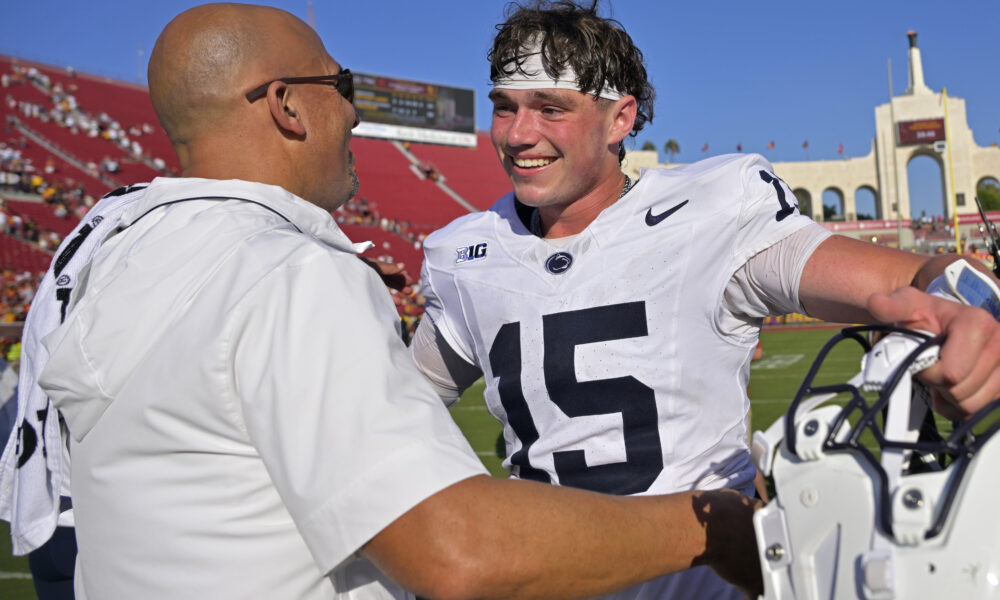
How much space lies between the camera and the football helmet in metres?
0.92

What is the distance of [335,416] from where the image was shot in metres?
1.07

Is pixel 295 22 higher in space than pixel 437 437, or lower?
higher

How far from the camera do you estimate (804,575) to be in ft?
3.34

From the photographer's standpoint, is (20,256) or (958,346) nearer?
(958,346)

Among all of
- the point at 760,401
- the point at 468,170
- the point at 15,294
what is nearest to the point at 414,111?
the point at 468,170

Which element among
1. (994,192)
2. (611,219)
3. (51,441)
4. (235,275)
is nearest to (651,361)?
(611,219)

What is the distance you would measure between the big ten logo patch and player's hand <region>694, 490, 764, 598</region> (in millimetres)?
1160

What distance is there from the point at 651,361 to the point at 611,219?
15.4 inches

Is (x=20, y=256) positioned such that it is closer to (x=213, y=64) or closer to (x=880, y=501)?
(x=213, y=64)

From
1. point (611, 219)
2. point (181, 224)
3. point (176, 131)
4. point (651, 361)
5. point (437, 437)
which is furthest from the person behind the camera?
point (611, 219)

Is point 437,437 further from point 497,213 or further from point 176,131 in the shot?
point 497,213

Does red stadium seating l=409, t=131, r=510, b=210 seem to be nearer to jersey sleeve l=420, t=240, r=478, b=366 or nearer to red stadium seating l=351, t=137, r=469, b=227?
red stadium seating l=351, t=137, r=469, b=227

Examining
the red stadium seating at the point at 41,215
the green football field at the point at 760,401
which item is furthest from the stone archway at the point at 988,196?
the red stadium seating at the point at 41,215

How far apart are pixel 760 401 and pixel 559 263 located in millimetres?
7214
